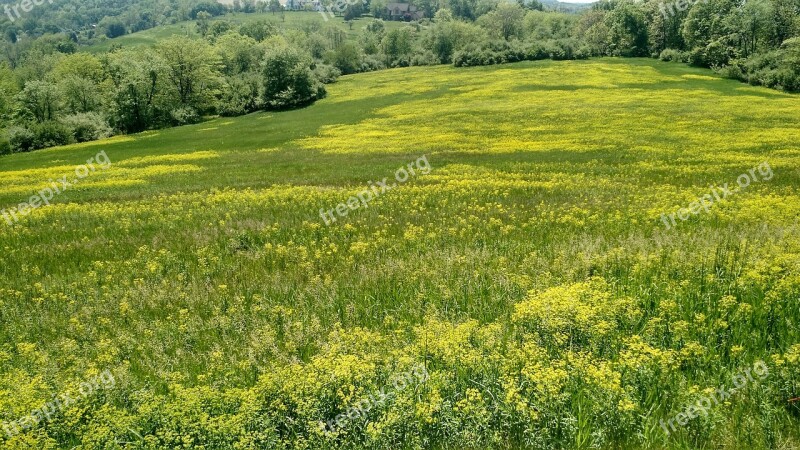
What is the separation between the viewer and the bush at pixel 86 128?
69.4 metres

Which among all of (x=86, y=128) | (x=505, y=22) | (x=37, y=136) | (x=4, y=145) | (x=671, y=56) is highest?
(x=505, y=22)

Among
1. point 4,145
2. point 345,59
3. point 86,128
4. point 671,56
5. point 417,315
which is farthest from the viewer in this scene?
point 345,59

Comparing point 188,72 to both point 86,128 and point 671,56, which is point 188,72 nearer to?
point 86,128

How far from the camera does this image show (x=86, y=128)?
7069 cm

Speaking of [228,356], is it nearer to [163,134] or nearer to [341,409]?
[341,409]

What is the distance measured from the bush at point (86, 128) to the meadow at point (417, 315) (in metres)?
57.6

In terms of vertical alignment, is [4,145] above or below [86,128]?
below

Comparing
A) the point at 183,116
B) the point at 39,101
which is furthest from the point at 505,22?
the point at 39,101

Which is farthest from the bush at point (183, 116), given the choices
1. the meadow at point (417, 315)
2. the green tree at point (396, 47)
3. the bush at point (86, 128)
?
the green tree at point (396, 47)

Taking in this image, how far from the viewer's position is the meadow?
199 inches

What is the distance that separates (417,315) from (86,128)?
8089cm

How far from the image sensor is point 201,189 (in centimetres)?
2397

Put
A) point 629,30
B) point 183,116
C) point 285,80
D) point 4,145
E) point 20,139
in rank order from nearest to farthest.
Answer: point 4,145, point 20,139, point 183,116, point 285,80, point 629,30

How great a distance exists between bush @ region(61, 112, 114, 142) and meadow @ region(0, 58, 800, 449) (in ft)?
189
